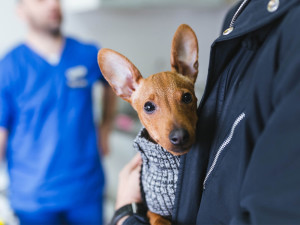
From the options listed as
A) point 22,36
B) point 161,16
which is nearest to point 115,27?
point 161,16

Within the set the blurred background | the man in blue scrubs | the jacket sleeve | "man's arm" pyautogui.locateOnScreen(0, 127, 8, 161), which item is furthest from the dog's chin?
the blurred background

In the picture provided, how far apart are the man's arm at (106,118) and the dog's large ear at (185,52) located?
106 centimetres

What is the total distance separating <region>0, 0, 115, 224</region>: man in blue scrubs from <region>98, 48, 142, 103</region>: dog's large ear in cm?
77

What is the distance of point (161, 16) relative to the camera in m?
2.30

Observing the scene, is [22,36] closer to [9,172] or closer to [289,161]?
[9,172]

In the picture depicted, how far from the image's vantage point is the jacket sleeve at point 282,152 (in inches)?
12.6

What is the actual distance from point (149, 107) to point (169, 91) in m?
0.05

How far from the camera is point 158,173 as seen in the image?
23.3 inches

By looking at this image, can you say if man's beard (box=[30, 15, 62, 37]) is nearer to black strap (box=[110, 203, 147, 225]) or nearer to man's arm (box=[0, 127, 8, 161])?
man's arm (box=[0, 127, 8, 161])

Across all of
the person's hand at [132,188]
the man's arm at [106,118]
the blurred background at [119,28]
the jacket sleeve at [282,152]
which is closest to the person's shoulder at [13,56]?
the man's arm at [106,118]

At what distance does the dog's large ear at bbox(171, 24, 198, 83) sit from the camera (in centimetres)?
54

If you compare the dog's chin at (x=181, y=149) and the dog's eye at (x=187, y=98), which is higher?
the dog's eye at (x=187, y=98)

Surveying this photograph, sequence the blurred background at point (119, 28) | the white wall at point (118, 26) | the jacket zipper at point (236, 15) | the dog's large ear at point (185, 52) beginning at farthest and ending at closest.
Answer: the white wall at point (118, 26), the blurred background at point (119, 28), the dog's large ear at point (185, 52), the jacket zipper at point (236, 15)

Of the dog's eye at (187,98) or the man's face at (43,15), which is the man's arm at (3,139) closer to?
the man's face at (43,15)
